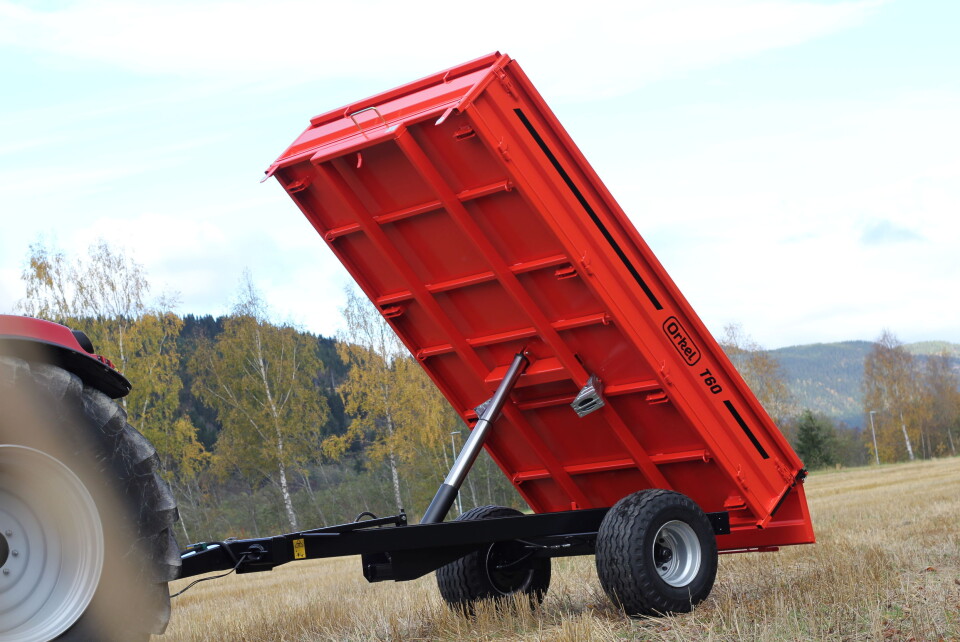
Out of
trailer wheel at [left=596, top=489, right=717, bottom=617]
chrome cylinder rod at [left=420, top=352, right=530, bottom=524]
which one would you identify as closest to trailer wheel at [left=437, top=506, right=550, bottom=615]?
chrome cylinder rod at [left=420, top=352, right=530, bottom=524]

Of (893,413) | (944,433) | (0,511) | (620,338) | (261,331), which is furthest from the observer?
(944,433)

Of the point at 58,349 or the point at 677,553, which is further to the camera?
the point at 677,553

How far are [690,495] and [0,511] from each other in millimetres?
4425

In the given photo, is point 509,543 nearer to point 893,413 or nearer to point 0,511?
point 0,511

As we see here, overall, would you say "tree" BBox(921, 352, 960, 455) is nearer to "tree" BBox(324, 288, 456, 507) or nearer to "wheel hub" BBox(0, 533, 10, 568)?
"tree" BBox(324, 288, 456, 507)

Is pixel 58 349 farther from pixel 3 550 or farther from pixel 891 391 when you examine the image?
pixel 891 391

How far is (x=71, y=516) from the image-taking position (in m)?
3.87

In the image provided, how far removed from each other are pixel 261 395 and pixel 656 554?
32274mm

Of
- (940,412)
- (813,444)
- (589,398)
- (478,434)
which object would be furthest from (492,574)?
(940,412)

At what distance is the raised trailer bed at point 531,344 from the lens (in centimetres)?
562

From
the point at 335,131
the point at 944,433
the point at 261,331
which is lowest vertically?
the point at 944,433

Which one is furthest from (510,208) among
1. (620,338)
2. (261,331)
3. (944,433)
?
(944,433)

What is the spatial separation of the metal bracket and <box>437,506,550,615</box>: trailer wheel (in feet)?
3.11

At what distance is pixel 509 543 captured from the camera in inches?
269
